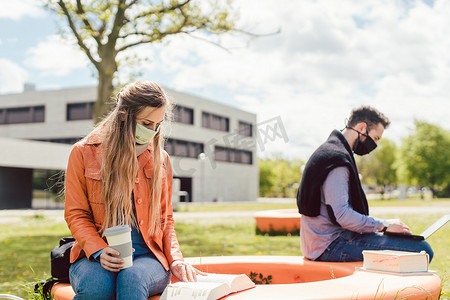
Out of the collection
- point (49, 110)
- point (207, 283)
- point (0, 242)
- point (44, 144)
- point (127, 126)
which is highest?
point (49, 110)

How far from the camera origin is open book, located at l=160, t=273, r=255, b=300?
91.7 inches

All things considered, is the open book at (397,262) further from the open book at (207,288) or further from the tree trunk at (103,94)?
the tree trunk at (103,94)

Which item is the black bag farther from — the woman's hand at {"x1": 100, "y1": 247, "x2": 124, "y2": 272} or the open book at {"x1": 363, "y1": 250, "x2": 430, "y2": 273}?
the open book at {"x1": 363, "y1": 250, "x2": 430, "y2": 273}

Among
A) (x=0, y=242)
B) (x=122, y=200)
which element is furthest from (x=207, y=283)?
(x=0, y=242)

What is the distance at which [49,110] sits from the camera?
37.7 m

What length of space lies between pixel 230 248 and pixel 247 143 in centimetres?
4520

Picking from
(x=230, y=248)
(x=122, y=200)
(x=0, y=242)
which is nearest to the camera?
(x=122, y=200)

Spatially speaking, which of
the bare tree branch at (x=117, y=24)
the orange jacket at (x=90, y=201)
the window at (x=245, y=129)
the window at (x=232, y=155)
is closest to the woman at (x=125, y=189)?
the orange jacket at (x=90, y=201)

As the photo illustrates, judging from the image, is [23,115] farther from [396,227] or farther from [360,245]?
[396,227]

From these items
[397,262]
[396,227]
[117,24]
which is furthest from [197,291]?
[117,24]

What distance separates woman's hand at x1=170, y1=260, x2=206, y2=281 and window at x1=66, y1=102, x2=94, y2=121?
35.6 meters

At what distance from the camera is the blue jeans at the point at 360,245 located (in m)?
3.59

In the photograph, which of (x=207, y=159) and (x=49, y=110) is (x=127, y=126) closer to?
(x=49, y=110)

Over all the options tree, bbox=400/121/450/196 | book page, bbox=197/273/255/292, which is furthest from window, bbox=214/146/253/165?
book page, bbox=197/273/255/292
